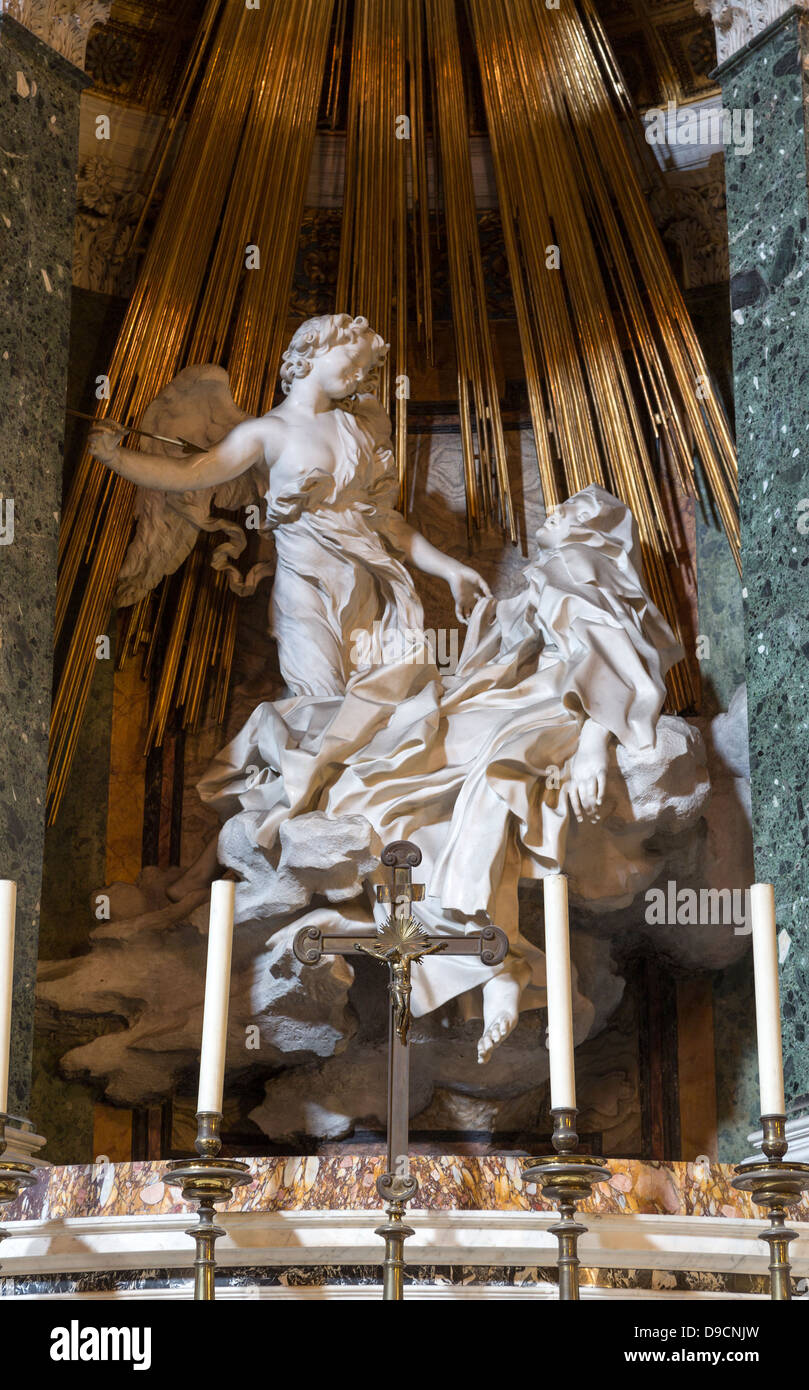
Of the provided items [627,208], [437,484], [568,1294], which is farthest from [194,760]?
[568,1294]

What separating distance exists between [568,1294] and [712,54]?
5.26m

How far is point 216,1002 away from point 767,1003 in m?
0.97

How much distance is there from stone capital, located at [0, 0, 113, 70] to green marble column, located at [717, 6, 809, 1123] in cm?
189

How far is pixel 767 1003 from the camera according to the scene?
338 cm

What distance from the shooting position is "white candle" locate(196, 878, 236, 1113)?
10.8ft

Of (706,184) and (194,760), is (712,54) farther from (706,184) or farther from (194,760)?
(194,760)

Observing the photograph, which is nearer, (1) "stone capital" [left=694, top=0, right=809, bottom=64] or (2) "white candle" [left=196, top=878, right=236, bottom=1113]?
(2) "white candle" [left=196, top=878, right=236, bottom=1113]

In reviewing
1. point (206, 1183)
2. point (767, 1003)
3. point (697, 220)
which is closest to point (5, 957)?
point (206, 1183)

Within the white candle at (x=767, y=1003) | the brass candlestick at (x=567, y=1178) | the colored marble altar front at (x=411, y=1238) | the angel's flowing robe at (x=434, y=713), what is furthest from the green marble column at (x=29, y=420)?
the white candle at (x=767, y=1003)

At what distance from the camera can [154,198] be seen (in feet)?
23.0

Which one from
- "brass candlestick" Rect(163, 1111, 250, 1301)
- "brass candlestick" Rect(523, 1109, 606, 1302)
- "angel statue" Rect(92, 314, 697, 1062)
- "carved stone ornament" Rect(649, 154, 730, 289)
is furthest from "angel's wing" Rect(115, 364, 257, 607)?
"brass candlestick" Rect(523, 1109, 606, 1302)

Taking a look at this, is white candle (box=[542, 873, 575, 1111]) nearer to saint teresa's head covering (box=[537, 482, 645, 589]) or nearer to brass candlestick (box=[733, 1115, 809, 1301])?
brass candlestick (box=[733, 1115, 809, 1301])

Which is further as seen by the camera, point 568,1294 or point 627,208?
point 627,208

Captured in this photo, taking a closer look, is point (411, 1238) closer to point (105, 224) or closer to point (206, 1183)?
point (206, 1183)
